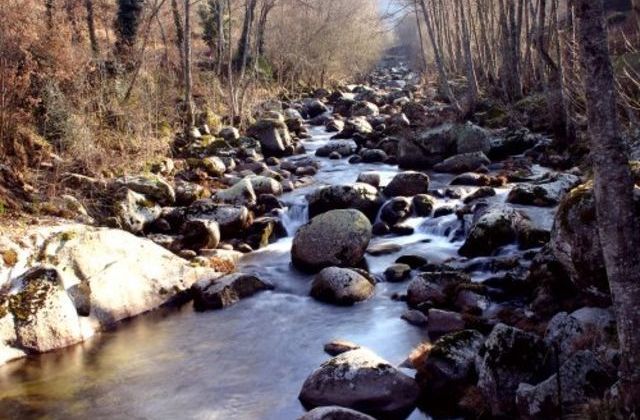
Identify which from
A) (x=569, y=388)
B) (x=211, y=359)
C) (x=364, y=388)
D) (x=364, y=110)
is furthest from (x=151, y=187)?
(x=364, y=110)

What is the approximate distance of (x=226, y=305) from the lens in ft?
37.2

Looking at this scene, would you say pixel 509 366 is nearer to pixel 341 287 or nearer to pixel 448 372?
pixel 448 372

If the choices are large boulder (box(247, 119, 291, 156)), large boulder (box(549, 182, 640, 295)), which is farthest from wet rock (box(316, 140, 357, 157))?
large boulder (box(549, 182, 640, 295))

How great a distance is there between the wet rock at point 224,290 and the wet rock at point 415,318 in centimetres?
296

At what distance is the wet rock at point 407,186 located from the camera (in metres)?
17.0

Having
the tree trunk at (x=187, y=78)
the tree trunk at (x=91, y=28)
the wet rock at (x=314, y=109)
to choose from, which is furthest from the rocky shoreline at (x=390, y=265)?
the wet rock at (x=314, y=109)

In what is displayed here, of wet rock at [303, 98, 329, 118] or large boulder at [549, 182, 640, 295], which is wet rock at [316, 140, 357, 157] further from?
large boulder at [549, 182, 640, 295]

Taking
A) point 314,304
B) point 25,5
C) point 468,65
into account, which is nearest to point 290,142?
point 468,65

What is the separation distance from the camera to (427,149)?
835 inches

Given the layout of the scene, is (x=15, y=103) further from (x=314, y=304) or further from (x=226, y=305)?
(x=314, y=304)

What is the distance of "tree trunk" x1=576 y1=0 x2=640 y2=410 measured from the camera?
4.77m

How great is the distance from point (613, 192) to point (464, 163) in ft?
48.8

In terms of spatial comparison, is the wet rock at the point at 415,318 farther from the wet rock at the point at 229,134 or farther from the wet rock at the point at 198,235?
the wet rock at the point at 229,134

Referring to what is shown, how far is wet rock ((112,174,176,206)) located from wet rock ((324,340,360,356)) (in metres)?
7.77
